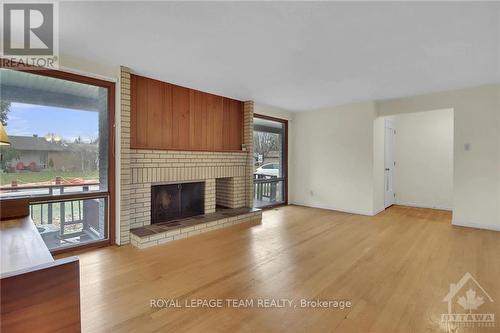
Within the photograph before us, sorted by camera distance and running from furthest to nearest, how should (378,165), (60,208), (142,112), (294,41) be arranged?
(378,165) < (142,112) < (60,208) < (294,41)

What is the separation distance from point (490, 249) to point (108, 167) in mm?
5179

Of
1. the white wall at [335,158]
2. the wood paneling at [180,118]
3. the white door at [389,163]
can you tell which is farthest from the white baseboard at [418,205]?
the wood paneling at [180,118]

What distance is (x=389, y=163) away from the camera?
5.94 metres

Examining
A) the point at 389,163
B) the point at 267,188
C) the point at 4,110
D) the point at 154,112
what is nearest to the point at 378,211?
the point at 389,163

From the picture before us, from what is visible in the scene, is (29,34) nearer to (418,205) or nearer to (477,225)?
(477,225)

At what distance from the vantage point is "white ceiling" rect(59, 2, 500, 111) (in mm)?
2006

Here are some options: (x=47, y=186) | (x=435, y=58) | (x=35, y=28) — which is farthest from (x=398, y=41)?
(x=47, y=186)

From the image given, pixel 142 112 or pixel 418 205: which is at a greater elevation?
pixel 142 112

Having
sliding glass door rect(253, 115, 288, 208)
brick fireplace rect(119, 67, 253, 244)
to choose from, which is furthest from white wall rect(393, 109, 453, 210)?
brick fireplace rect(119, 67, 253, 244)

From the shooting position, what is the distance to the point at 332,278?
2375 millimetres

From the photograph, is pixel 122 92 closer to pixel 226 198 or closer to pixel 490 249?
pixel 226 198

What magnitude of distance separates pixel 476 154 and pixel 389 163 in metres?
1.91

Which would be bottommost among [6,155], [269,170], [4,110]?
[269,170]

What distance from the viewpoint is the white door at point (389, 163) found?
577 centimetres
